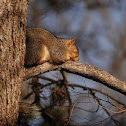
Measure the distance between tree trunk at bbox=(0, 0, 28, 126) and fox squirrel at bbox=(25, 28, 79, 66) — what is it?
0.25m

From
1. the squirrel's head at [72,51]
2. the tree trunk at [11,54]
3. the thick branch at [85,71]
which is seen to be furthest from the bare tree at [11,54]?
the squirrel's head at [72,51]

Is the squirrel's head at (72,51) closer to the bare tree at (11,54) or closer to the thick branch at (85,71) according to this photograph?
the thick branch at (85,71)

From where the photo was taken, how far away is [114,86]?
137cm

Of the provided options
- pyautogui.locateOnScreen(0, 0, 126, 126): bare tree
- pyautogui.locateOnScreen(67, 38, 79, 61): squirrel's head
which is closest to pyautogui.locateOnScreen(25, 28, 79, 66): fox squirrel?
pyautogui.locateOnScreen(67, 38, 79, 61): squirrel's head

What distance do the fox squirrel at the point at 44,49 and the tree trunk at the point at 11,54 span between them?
253 millimetres

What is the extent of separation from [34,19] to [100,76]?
1473 millimetres

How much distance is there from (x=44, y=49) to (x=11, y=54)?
0.44m

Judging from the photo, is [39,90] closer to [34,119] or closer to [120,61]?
[34,119]

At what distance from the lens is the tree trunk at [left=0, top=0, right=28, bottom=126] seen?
985 millimetres

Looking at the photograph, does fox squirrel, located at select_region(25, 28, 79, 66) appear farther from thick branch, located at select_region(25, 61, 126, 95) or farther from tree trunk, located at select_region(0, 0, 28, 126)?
tree trunk, located at select_region(0, 0, 28, 126)

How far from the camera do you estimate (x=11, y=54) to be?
1.03m

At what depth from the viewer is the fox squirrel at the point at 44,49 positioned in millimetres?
1366

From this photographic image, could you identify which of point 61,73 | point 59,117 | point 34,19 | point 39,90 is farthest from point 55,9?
point 59,117

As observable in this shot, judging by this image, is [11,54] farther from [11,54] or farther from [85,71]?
[85,71]
